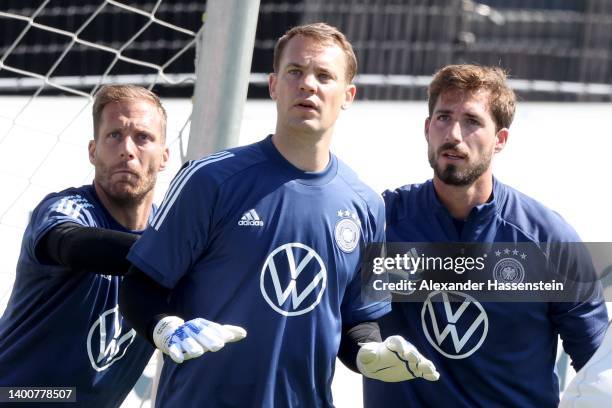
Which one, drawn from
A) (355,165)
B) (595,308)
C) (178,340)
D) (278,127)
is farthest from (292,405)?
(355,165)

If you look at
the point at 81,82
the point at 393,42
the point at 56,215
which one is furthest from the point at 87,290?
the point at 393,42

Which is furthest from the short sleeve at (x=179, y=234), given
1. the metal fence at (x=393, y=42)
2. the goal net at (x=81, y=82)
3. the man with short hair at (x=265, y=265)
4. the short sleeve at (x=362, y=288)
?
the metal fence at (x=393, y=42)

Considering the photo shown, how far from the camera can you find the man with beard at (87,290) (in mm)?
3691

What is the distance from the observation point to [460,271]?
3740 mm

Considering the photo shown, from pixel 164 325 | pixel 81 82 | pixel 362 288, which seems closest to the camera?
pixel 164 325

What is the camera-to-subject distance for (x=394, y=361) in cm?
309

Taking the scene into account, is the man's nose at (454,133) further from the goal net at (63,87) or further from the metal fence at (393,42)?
the metal fence at (393,42)

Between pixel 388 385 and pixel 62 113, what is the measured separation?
2.47 meters

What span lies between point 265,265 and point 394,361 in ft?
1.33

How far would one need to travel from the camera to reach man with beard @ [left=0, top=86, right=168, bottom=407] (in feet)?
12.1

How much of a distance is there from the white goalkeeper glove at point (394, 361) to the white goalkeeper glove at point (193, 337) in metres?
0.36

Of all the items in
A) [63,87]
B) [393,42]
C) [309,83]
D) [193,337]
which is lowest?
[193,337]

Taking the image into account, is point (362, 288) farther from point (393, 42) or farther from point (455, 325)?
point (393, 42)

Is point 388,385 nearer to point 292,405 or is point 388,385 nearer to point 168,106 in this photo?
point 292,405
